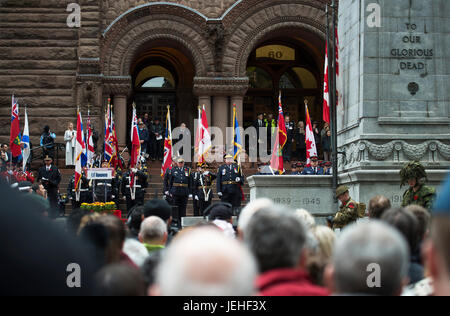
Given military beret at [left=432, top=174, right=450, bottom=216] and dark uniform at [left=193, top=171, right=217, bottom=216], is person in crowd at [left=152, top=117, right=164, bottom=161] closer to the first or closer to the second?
dark uniform at [left=193, top=171, right=217, bottom=216]

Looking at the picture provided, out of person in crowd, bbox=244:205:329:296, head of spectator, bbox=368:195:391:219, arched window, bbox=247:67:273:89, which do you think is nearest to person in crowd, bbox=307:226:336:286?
person in crowd, bbox=244:205:329:296

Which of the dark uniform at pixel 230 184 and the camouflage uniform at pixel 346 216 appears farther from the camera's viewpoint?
the dark uniform at pixel 230 184

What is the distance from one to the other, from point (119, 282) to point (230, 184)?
16458 millimetres

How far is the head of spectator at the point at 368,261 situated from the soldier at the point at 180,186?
16766 millimetres

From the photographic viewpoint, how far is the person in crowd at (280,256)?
2887 mm

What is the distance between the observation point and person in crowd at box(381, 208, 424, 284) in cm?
485

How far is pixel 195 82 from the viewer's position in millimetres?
26359

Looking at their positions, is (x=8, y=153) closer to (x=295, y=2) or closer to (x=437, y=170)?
(x=295, y=2)

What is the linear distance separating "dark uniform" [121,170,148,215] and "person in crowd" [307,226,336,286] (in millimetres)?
15570

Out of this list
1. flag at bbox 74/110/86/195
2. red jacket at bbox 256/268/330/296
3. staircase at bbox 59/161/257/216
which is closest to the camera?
red jacket at bbox 256/268/330/296

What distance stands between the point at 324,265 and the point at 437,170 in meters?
9.49

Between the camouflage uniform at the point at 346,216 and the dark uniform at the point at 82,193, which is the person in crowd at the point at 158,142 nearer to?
the dark uniform at the point at 82,193

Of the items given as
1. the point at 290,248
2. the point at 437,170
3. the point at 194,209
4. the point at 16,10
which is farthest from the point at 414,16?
the point at 16,10

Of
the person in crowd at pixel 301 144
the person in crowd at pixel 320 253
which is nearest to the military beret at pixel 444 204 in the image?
the person in crowd at pixel 320 253
